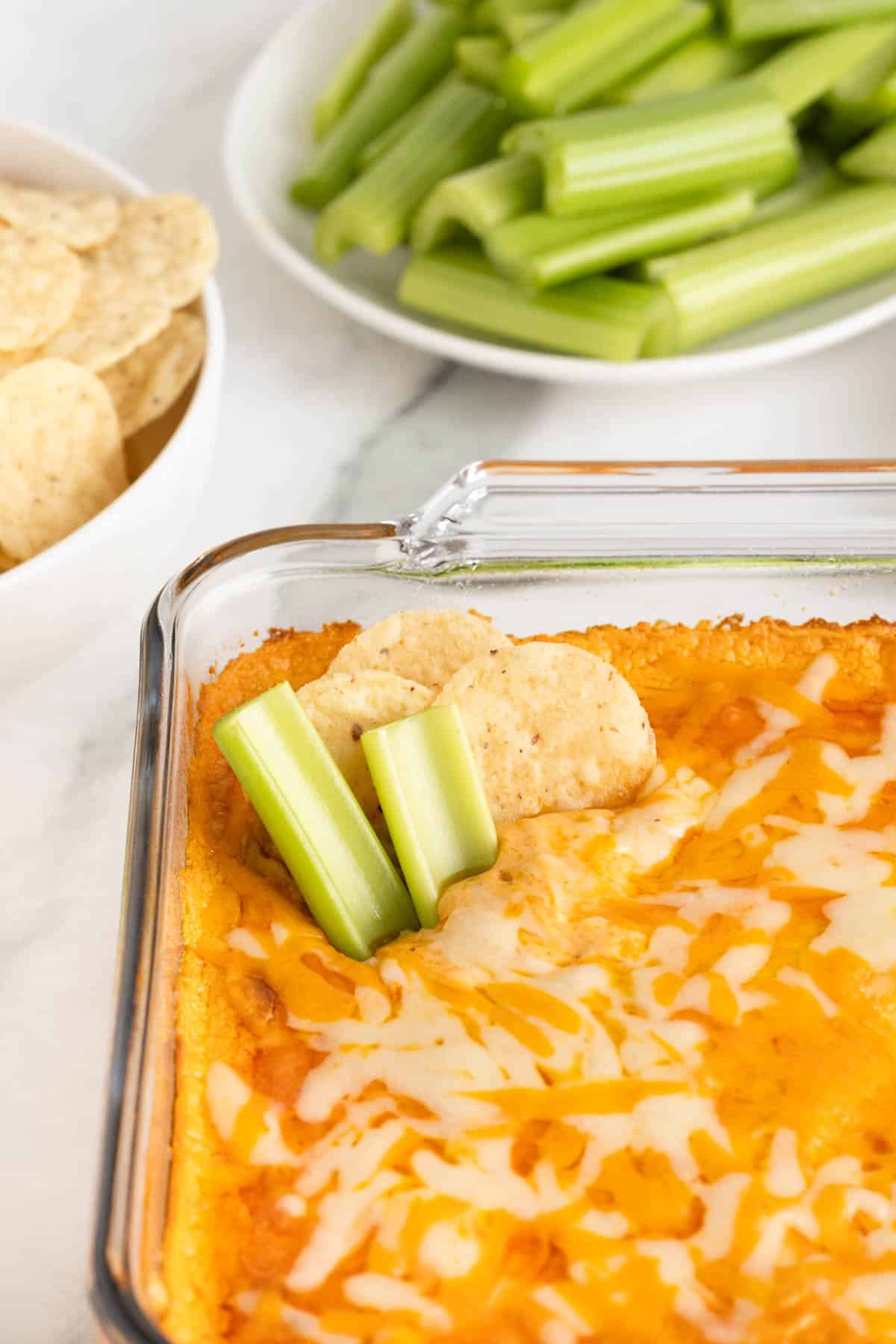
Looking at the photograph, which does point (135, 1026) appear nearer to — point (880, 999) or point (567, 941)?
point (567, 941)

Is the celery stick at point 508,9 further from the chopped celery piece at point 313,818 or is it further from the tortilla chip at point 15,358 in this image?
the chopped celery piece at point 313,818

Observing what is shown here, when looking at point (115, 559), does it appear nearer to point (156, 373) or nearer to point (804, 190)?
point (156, 373)

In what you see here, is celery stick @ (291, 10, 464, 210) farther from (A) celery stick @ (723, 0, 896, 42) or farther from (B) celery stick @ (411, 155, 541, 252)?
(A) celery stick @ (723, 0, 896, 42)

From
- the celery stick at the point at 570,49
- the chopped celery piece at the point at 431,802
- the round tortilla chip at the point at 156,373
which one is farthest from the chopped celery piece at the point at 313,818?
the celery stick at the point at 570,49

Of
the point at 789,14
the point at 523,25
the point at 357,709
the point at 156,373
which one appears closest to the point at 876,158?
the point at 789,14

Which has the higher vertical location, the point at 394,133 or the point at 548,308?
the point at 394,133

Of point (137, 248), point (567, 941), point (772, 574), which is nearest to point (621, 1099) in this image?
point (567, 941)
